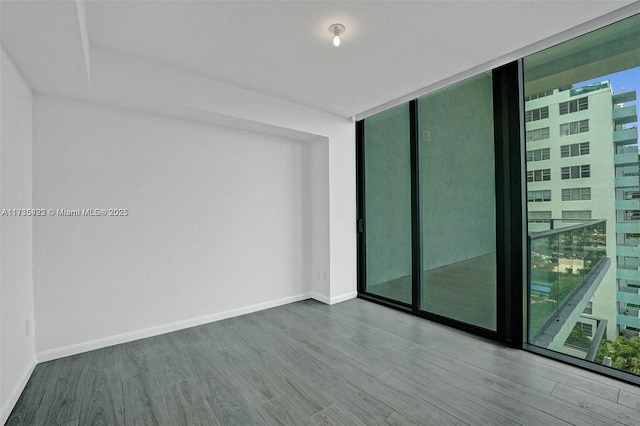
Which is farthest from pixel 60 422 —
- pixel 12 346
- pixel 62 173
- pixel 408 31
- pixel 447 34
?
pixel 447 34

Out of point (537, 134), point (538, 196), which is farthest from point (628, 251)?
point (537, 134)

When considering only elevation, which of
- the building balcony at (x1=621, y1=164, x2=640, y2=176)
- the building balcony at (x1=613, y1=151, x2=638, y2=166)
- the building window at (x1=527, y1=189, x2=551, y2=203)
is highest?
the building balcony at (x1=613, y1=151, x2=638, y2=166)

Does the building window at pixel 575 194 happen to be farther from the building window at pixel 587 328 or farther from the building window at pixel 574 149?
the building window at pixel 587 328

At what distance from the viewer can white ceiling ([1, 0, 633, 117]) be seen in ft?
6.17

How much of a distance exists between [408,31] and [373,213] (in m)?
2.43

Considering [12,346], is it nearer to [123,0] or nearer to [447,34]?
[123,0]

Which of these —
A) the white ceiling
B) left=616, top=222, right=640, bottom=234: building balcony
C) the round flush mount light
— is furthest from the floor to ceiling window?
the round flush mount light

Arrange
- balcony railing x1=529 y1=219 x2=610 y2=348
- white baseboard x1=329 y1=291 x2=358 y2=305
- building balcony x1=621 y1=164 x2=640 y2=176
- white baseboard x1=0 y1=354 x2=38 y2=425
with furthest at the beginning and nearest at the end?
white baseboard x1=329 y1=291 x2=358 y2=305 < balcony railing x1=529 y1=219 x2=610 y2=348 < building balcony x1=621 y1=164 x2=640 y2=176 < white baseboard x1=0 y1=354 x2=38 y2=425

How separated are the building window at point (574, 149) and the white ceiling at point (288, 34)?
2.91ft

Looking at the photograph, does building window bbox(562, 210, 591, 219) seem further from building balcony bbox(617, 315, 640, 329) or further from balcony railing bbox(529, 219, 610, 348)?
building balcony bbox(617, 315, 640, 329)

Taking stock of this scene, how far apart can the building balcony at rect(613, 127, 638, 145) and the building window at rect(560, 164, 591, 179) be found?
24 cm

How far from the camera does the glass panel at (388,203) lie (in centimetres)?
374

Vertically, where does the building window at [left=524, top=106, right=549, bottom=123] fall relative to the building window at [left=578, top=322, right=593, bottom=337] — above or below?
above

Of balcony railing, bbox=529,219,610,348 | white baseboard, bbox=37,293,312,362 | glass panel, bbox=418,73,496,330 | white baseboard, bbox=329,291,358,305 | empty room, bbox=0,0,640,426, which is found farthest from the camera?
white baseboard, bbox=329,291,358,305
